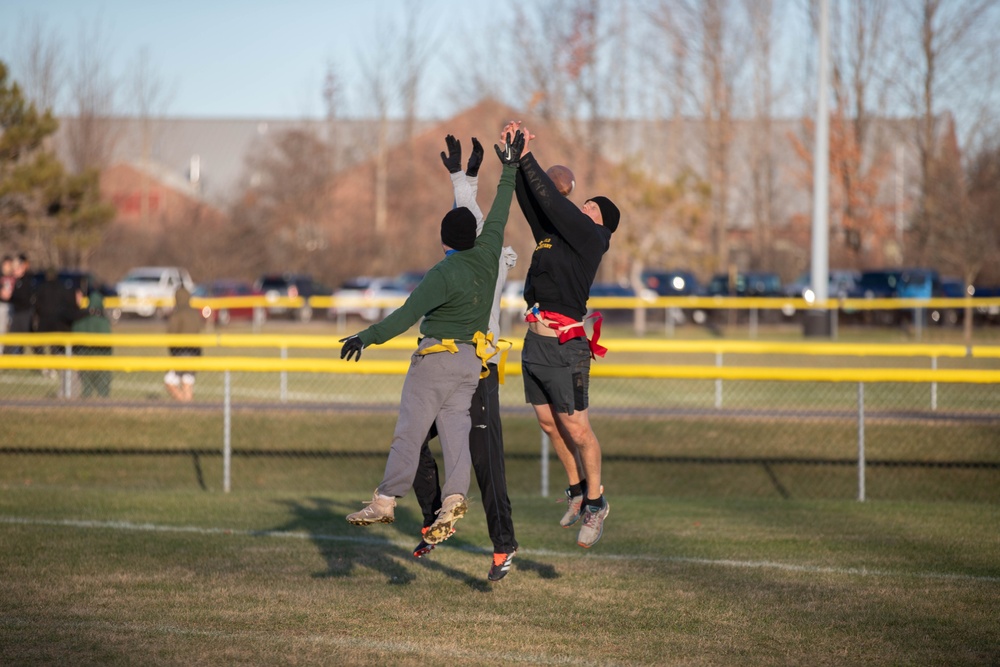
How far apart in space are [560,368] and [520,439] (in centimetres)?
798

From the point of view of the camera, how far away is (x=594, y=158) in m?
41.2

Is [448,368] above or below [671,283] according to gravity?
below

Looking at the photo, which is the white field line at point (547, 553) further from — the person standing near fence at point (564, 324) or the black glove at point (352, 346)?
the black glove at point (352, 346)

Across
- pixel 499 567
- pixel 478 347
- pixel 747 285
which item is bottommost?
pixel 499 567

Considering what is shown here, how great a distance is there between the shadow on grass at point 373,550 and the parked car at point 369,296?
2097 cm

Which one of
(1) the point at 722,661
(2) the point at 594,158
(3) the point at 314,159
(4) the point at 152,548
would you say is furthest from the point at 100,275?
(1) the point at 722,661

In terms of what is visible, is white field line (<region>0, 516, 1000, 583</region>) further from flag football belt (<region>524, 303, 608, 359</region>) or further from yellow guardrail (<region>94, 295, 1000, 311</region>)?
yellow guardrail (<region>94, 295, 1000, 311</region>)

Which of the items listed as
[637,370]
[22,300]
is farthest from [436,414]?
[22,300]

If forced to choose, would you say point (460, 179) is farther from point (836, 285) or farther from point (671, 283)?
point (671, 283)

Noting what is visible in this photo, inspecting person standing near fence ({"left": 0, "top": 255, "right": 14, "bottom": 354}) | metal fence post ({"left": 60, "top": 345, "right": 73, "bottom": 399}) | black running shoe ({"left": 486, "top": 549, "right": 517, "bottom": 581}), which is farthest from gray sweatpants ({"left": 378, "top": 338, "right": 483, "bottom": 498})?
person standing near fence ({"left": 0, "top": 255, "right": 14, "bottom": 354})

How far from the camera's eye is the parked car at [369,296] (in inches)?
1349

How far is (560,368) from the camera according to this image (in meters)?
7.51

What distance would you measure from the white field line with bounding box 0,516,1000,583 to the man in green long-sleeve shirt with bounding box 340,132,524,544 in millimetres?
1908

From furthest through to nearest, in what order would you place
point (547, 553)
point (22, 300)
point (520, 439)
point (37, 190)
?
1. point (37, 190)
2. point (22, 300)
3. point (520, 439)
4. point (547, 553)
